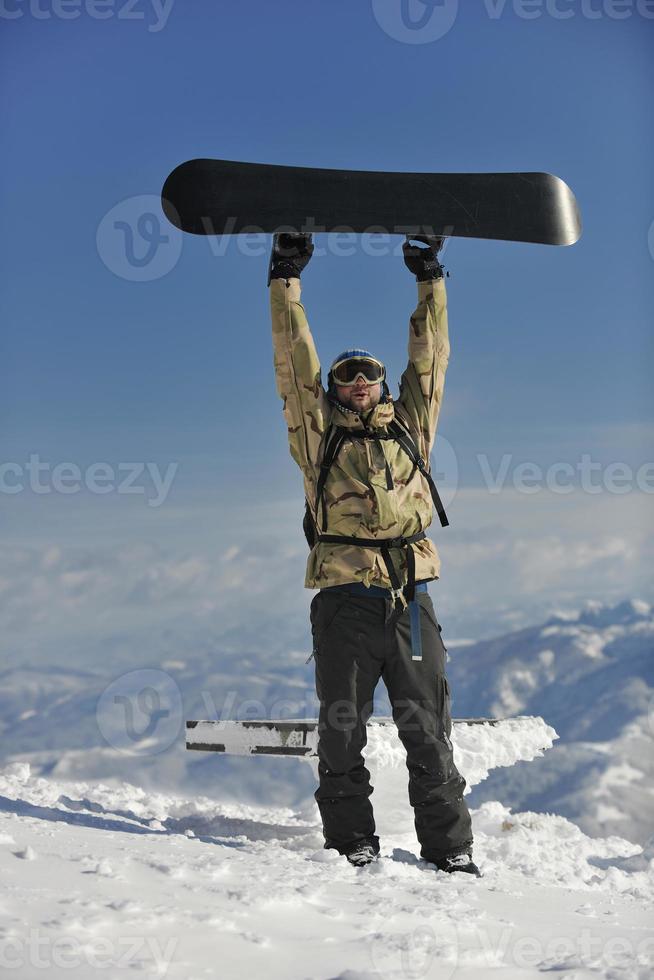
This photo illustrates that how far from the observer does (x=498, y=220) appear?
6270mm

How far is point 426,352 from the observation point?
19.4 ft

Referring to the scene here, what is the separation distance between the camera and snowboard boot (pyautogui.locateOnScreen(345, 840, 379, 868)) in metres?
5.04

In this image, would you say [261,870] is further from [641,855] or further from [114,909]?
[641,855]

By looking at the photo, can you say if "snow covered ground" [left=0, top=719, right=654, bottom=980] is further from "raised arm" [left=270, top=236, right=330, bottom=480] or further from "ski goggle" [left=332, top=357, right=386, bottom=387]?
"ski goggle" [left=332, top=357, right=386, bottom=387]

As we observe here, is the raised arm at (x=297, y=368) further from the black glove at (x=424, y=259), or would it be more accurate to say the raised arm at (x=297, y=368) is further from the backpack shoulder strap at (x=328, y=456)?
the black glove at (x=424, y=259)

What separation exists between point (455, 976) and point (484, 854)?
Answer: 12.9 feet

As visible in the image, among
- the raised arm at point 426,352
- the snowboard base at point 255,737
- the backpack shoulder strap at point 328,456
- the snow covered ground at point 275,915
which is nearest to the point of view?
the snow covered ground at point 275,915

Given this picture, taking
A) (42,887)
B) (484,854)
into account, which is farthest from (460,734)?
(42,887)

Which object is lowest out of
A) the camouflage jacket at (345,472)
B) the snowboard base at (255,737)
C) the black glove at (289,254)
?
the snowboard base at (255,737)

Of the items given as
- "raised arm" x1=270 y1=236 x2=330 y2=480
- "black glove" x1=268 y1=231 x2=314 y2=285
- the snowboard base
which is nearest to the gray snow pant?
"raised arm" x1=270 y1=236 x2=330 y2=480

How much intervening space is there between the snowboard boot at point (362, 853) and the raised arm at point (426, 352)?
8.26 feet

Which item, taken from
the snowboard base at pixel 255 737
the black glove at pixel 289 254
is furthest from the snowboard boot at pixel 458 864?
the black glove at pixel 289 254

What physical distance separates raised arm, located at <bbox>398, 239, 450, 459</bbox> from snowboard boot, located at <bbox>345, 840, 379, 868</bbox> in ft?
8.26

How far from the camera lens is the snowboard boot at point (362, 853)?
5039mm
